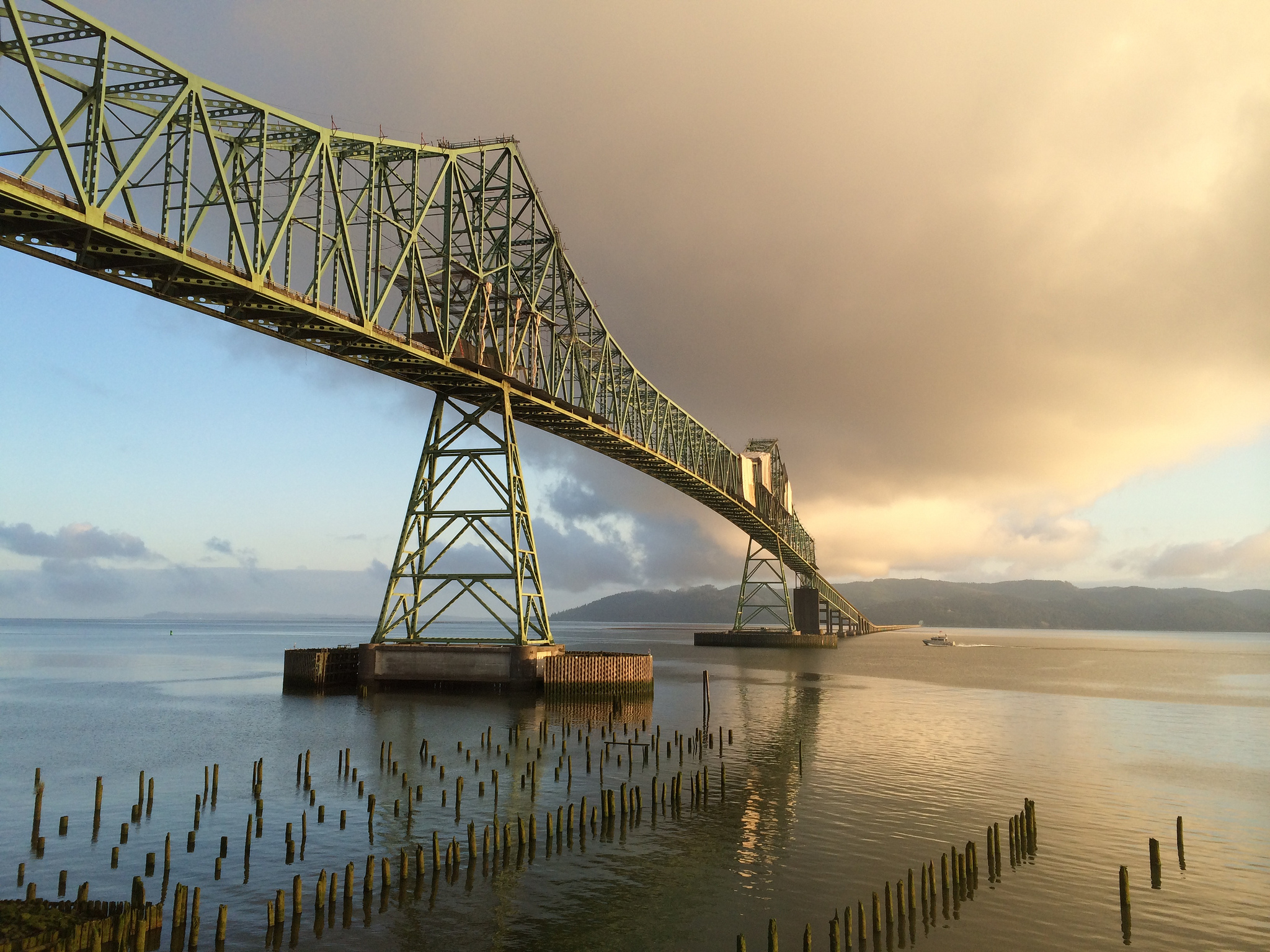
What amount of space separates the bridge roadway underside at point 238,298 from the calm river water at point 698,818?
1889 centimetres

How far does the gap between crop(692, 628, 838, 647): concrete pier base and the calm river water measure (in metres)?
74.7

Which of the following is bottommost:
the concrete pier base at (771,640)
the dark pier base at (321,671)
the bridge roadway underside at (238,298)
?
the concrete pier base at (771,640)

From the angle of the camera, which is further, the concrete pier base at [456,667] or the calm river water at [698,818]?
the concrete pier base at [456,667]

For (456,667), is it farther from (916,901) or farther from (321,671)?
(916,901)

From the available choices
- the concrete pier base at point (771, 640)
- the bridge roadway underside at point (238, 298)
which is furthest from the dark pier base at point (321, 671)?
the concrete pier base at point (771, 640)

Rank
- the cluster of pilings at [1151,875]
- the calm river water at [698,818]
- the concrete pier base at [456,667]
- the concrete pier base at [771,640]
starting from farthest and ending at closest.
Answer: the concrete pier base at [771,640] < the concrete pier base at [456,667] < the cluster of pilings at [1151,875] < the calm river water at [698,818]

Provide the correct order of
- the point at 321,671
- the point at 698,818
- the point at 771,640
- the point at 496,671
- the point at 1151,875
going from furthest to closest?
the point at 771,640 < the point at 321,671 < the point at 496,671 < the point at 698,818 < the point at 1151,875

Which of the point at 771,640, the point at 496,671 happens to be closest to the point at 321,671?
the point at 496,671

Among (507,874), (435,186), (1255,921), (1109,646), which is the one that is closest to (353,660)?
(435,186)

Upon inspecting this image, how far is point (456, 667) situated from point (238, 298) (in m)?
26.3

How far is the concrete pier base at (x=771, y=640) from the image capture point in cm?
13562

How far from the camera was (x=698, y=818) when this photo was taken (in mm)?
25891

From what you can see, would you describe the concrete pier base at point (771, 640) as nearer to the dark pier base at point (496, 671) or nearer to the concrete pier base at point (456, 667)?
the dark pier base at point (496, 671)

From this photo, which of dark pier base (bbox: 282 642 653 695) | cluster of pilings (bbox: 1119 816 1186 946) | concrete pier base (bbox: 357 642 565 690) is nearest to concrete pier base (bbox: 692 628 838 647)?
dark pier base (bbox: 282 642 653 695)
